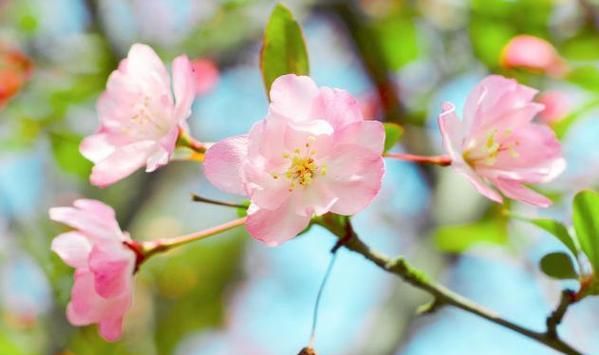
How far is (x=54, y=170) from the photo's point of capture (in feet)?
10.8

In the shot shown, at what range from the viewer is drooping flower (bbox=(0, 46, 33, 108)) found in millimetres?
2564

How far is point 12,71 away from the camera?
2672mm

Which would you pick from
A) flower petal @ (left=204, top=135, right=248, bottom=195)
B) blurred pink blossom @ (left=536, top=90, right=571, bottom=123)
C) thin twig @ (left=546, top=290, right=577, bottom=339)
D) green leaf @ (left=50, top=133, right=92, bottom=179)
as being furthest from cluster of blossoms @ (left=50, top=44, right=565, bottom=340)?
blurred pink blossom @ (left=536, top=90, right=571, bottom=123)

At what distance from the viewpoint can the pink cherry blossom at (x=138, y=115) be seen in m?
1.04

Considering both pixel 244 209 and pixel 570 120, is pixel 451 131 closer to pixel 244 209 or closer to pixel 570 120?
pixel 244 209

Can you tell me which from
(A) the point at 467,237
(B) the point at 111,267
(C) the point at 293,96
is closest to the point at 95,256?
(B) the point at 111,267

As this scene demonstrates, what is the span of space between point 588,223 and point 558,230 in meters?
0.04

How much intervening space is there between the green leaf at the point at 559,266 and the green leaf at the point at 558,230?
15mm

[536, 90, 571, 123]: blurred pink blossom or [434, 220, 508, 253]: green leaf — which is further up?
[434, 220, 508, 253]: green leaf

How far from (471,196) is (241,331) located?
2789 mm

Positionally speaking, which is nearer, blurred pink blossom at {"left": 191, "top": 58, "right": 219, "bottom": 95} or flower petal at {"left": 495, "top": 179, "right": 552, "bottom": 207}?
flower petal at {"left": 495, "top": 179, "right": 552, "bottom": 207}

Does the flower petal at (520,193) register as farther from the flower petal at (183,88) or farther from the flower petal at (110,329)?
the flower petal at (110,329)

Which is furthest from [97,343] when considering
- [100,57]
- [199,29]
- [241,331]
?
[241,331]

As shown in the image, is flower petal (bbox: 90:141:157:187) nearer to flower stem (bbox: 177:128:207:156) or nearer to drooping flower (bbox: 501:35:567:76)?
flower stem (bbox: 177:128:207:156)
